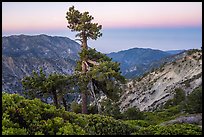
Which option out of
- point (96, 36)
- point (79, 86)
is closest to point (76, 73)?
point (79, 86)

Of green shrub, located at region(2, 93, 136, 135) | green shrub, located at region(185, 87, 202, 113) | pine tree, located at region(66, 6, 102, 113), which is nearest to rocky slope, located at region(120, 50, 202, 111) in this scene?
green shrub, located at region(185, 87, 202, 113)

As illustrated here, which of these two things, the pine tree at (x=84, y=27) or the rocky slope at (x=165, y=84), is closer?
the pine tree at (x=84, y=27)

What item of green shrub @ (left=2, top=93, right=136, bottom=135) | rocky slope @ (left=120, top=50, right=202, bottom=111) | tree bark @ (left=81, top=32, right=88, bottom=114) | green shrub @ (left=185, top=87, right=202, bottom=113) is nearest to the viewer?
green shrub @ (left=2, top=93, right=136, bottom=135)

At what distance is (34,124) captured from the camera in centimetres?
805

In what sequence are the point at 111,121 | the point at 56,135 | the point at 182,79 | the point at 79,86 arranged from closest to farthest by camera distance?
the point at 56,135, the point at 111,121, the point at 79,86, the point at 182,79

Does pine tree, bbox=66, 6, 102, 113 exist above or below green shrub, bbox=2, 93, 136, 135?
above

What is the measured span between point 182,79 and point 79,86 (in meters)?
43.2

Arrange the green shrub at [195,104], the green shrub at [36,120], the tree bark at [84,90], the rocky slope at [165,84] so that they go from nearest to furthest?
1. the green shrub at [36,120]
2. the tree bark at [84,90]
3. the green shrub at [195,104]
4. the rocky slope at [165,84]

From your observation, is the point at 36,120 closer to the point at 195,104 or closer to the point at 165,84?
the point at 195,104

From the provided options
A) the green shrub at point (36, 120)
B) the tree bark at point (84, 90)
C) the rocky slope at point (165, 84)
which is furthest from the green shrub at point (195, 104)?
the rocky slope at point (165, 84)

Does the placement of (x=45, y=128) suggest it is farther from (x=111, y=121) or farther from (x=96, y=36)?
(x=96, y=36)

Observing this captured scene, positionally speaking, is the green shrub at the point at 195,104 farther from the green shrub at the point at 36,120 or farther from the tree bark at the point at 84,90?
the green shrub at the point at 36,120

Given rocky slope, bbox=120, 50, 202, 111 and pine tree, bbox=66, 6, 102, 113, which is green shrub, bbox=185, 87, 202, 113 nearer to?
pine tree, bbox=66, 6, 102, 113

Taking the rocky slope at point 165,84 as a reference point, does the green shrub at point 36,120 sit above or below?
below
